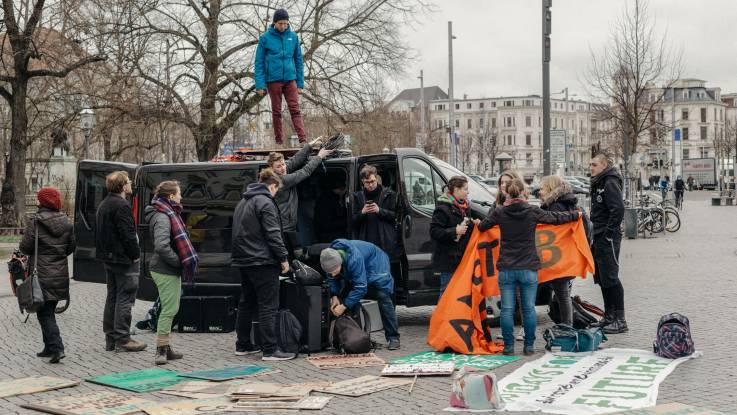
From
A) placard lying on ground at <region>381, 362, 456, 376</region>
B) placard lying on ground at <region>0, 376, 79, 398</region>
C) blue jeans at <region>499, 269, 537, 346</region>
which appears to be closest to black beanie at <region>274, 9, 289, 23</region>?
blue jeans at <region>499, 269, 537, 346</region>

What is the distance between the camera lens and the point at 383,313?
9.52 m

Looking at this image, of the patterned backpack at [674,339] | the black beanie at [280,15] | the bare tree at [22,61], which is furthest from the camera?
the bare tree at [22,61]

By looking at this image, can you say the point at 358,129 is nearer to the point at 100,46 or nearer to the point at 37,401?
the point at 100,46

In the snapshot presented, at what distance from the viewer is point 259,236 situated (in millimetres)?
9039

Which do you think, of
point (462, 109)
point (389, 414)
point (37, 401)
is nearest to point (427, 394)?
point (389, 414)

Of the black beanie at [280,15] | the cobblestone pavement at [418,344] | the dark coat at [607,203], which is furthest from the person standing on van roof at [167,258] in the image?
the dark coat at [607,203]

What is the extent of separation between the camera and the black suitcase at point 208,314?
10891mm

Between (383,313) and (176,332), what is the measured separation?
3.03 metres

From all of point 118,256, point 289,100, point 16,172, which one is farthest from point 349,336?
point 16,172

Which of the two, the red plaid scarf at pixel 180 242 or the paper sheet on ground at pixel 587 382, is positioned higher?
the red plaid scarf at pixel 180 242

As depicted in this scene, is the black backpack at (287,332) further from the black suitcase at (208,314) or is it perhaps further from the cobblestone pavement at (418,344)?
the black suitcase at (208,314)

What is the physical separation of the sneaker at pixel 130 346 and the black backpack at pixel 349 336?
2144 mm

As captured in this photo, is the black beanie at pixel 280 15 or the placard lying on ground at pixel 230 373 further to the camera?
the black beanie at pixel 280 15

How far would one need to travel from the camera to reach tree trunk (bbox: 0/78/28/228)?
31.4 metres
